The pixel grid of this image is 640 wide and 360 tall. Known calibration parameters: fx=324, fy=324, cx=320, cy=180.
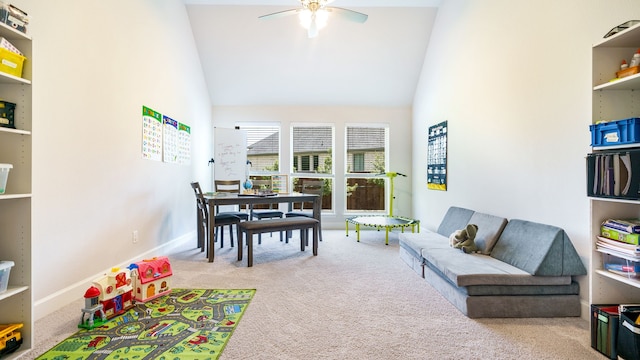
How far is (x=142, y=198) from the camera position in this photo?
3623 millimetres

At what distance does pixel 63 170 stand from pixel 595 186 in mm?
3585

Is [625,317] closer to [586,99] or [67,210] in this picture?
[586,99]

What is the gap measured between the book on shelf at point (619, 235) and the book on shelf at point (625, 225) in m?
0.02

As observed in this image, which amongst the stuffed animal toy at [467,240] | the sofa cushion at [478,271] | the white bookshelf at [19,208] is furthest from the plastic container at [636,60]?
the white bookshelf at [19,208]

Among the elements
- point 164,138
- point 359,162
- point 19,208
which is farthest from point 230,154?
point 19,208

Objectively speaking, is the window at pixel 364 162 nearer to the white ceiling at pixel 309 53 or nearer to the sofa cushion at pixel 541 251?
the white ceiling at pixel 309 53

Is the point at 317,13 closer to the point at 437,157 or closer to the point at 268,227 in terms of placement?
the point at 268,227

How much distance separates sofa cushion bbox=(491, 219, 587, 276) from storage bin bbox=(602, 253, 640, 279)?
18.8 inches

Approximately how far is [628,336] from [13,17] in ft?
12.0

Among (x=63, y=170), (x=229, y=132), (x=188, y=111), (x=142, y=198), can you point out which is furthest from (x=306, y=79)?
(x=63, y=170)

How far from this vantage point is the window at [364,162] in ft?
20.9

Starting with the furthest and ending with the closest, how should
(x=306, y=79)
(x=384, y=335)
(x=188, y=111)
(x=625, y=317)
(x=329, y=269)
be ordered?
(x=306, y=79) < (x=188, y=111) < (x=329, y=269) < (x=384, y=335) < (x=625, y=317)

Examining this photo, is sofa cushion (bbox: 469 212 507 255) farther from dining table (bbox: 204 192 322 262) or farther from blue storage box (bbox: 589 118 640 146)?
dining table (bbox: 204 192 322 262)

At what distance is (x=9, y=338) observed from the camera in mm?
1764
